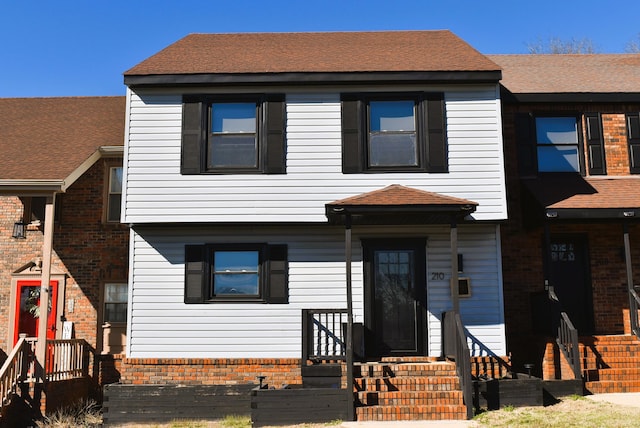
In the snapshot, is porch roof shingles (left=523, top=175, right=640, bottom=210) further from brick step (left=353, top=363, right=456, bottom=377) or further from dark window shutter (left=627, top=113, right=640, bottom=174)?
brick step (left=353, top=363, right=456, bottom=377)

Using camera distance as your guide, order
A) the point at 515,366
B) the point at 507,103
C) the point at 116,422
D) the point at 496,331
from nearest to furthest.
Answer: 1. the point at 116,422
2. the point at 496,331
3. the point at 515,366
4. the point at 507,103

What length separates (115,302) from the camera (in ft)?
44.1

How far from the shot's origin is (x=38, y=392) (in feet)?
34.9

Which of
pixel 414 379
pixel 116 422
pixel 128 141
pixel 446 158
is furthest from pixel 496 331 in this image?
pixel 128 141

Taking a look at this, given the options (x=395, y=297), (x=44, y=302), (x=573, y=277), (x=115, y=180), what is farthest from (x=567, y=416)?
(x=115, y=180)

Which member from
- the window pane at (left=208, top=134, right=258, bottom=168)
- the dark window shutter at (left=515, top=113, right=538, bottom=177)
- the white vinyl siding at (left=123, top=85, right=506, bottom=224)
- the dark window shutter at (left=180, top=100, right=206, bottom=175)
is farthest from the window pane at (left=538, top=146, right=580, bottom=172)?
the dark window shutter at (left=180, top=100, right=206, bottom=175)

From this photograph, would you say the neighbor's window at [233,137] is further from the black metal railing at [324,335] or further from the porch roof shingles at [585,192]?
the porch roof shingles at [585,192]

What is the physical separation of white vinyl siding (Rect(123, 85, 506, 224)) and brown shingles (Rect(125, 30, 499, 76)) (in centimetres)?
62

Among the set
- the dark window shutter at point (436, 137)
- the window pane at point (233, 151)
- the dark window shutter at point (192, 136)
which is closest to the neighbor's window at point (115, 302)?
the dark window shutter at point (192, 136)

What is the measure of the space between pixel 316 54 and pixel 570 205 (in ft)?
18.7

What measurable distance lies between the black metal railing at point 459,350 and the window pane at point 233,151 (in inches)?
176

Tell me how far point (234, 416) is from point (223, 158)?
4.53 m

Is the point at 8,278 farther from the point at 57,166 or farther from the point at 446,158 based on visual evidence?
the point at 446,158

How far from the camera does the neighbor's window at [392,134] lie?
11.4 m
